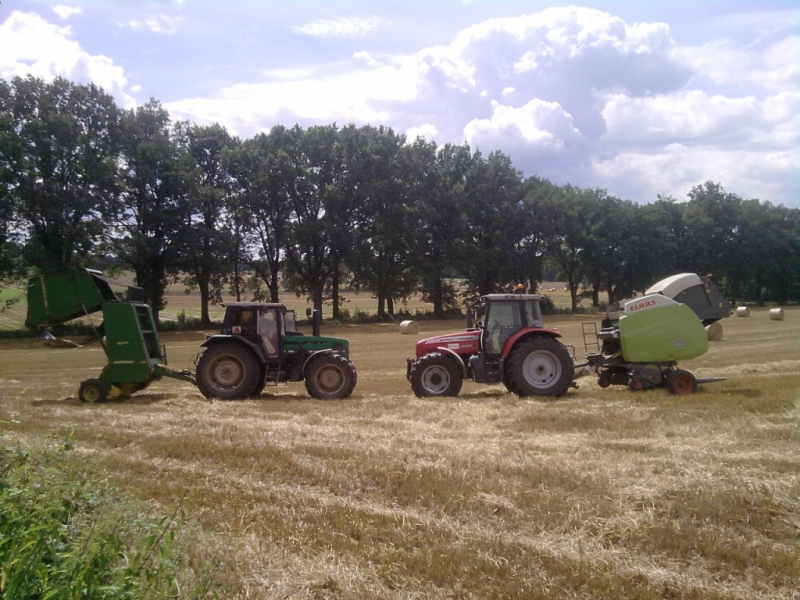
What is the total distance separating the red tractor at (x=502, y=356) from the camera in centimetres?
1316

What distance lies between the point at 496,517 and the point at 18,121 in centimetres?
4076

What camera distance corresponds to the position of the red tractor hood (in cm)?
1388

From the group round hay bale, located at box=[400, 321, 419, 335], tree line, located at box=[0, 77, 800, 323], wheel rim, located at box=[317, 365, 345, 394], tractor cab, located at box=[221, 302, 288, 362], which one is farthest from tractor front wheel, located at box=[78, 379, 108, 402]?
round hay bale, located at box=[400, 321, 419, 335]

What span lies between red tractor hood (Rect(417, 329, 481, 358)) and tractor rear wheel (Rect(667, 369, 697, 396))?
381 centimetres

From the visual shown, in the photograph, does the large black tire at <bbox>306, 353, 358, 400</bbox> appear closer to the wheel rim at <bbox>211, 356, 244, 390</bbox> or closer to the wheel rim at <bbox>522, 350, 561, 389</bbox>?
the wheel rim at <bbox>211, 356, 244, 390</bbox>

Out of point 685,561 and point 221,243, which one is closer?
point 685,561

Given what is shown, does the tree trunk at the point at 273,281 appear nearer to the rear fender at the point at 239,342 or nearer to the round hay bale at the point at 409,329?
the round hay bale at the point at 409,329

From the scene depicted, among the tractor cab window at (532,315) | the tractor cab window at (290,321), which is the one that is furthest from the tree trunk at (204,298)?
the tractor cab window at (532,315)

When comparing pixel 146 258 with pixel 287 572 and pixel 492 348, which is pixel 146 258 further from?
pixel 287 572

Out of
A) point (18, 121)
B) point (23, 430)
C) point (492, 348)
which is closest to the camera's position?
point (23, 430)

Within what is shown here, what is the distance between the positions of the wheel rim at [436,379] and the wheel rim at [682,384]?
442 cm

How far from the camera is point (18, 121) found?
123ft

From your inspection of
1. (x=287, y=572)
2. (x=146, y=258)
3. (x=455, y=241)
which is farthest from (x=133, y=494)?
(x=455, y=241)

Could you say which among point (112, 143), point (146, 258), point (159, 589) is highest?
point (112, 143)
